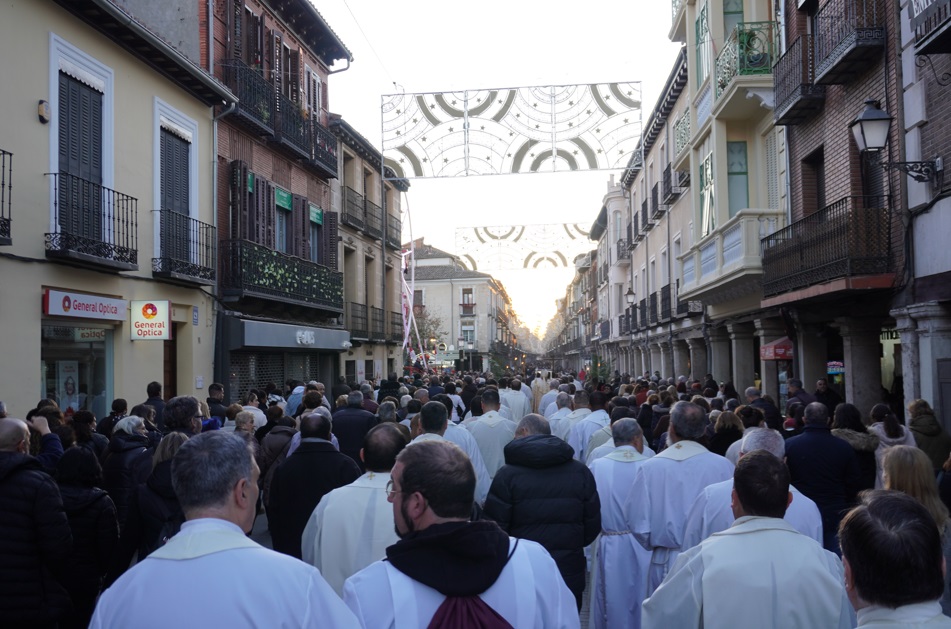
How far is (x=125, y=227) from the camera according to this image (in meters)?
14.7

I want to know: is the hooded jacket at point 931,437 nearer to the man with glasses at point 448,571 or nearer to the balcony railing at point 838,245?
the balcony railing at point 838,245

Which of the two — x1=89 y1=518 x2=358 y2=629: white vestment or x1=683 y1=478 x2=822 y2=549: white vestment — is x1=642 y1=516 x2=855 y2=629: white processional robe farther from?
x1=89 y1=518 x2=358 y2=629: white vestment

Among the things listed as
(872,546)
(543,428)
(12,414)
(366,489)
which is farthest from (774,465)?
(12,414)

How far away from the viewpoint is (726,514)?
4.95 metres

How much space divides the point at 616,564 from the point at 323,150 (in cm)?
2052

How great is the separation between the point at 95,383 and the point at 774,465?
13.1 meters

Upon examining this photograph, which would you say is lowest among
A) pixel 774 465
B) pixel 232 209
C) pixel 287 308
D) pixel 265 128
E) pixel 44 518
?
pixel 44 518

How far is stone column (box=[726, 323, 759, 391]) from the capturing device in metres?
21.6

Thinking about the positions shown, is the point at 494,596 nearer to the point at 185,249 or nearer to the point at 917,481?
the point at 917,481

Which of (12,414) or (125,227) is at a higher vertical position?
(125,227)

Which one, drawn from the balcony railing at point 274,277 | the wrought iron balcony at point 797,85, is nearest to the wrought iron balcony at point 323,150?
the balcony railing at point 274,277

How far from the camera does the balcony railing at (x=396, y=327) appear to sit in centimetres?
3588

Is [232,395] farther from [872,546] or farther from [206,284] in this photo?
[872,546]

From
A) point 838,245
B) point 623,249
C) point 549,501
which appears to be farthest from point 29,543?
point 623,249
